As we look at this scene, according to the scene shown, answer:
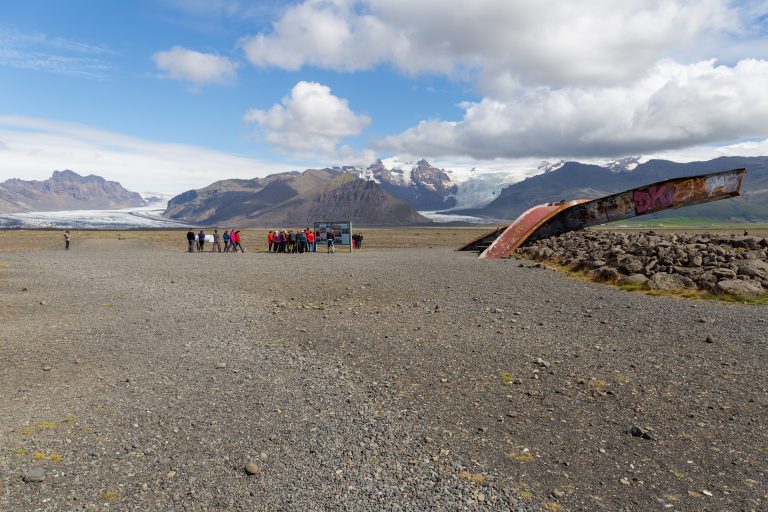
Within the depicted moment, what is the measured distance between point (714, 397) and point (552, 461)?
4.03m

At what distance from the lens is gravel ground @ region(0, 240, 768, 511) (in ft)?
20.5

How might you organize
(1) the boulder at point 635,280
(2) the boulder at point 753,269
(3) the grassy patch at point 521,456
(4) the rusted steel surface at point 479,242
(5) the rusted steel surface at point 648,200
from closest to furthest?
(3) the grassy patch at point 521,456 < (2) the boulder at point 753,269 < (1) the boulder at point 635,280 < (5) the rusted steel surface at point 648,200 < (4) the rusted steel surface at point 479,242

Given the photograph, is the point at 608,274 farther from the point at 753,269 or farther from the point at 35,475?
the point at 35,475

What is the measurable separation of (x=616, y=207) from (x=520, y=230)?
8.55 metres

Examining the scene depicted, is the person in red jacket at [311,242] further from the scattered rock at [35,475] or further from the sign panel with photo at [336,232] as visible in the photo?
the scattered rock at [35,475]

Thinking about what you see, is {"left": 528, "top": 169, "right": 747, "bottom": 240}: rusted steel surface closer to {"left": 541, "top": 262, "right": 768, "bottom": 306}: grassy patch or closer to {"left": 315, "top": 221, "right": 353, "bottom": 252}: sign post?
{"left": 315, "top": 221, "right": 353, "bottom": 252}: sign post

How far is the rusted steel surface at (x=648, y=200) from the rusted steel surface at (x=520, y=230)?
33.4 inches

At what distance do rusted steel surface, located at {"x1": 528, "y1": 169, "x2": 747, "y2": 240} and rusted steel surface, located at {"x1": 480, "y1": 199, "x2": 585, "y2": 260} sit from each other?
0.85 metres

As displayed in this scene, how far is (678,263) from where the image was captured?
74.3 feet

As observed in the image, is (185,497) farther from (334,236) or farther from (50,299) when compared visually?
(334,236)

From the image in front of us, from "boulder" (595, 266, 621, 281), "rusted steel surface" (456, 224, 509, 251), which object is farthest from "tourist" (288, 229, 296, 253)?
"boulder" (595, 266, 621, 281)

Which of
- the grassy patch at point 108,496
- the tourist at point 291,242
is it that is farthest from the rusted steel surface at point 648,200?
the grassy patch at point 108,496

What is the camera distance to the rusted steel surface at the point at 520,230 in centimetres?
3970

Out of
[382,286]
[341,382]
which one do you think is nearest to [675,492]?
[341,382]
